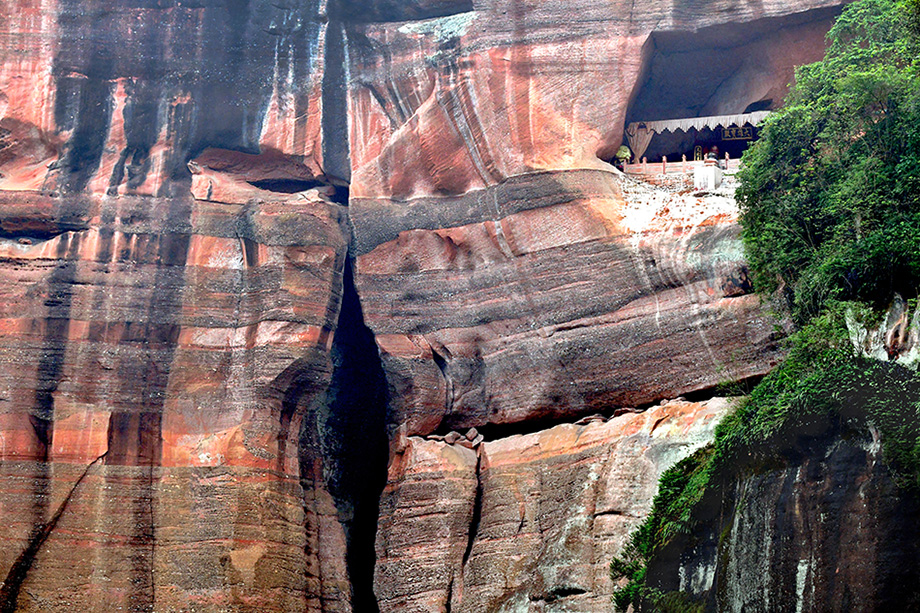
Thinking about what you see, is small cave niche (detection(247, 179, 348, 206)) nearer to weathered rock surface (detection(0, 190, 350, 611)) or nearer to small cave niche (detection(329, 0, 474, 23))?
weathered rock surface (detection(0, 190, 350, 611))

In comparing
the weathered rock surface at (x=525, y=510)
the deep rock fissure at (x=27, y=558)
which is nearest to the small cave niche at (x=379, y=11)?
the weathered rock surface at (x=525, y=510)

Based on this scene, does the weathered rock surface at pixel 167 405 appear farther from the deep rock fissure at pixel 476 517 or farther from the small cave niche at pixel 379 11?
the small cave niche at pixel 379 11

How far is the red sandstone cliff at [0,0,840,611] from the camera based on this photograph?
71.6 ft

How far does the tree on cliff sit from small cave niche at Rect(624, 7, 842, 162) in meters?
2.55

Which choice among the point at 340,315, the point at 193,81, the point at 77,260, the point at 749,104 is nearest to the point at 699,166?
the point at 749,104

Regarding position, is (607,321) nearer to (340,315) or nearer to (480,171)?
(480,171)

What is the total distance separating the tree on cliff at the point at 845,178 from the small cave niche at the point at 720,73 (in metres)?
2.55

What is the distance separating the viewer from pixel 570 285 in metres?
22.4

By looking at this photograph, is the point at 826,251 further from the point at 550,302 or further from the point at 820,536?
the point at 550,302

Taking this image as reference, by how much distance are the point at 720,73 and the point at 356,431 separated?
10.6 metres

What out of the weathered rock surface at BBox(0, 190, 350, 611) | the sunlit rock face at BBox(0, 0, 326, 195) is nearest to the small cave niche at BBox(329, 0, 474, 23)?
the sunlit rock face at BBox(0, 0, 326, 195)

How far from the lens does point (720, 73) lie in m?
25.7

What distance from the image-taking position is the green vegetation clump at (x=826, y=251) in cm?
1648

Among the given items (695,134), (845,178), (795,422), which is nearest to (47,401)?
(695,134)
